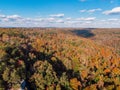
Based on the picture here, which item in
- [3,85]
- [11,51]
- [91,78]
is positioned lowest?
[91,78]

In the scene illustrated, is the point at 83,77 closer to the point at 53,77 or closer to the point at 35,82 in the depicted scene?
the point at 53,77

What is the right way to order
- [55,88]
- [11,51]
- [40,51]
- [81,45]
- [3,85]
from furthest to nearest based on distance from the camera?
[81,45] → [40,51] → [11,51] → [55,88] → [3,85]

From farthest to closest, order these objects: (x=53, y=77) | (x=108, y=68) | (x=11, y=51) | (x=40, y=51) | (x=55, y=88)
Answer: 1. (x=40, y=51)
2. (x=108, y=68)
3. (x=11, y=51)
4. (x=53, y=77)
5. (x=55, y=88)

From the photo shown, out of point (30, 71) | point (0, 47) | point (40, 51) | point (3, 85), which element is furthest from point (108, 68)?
point (3, 85)

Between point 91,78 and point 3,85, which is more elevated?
point 3,85

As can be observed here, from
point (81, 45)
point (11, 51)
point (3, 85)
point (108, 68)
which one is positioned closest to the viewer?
point (3, 85)

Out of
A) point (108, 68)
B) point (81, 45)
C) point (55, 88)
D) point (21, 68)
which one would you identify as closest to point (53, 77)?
point (55, 88)

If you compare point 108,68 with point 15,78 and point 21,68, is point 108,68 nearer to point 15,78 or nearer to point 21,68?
point 21,68

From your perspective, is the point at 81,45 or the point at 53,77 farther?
the point at 81,45

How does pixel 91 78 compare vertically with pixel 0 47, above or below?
below
